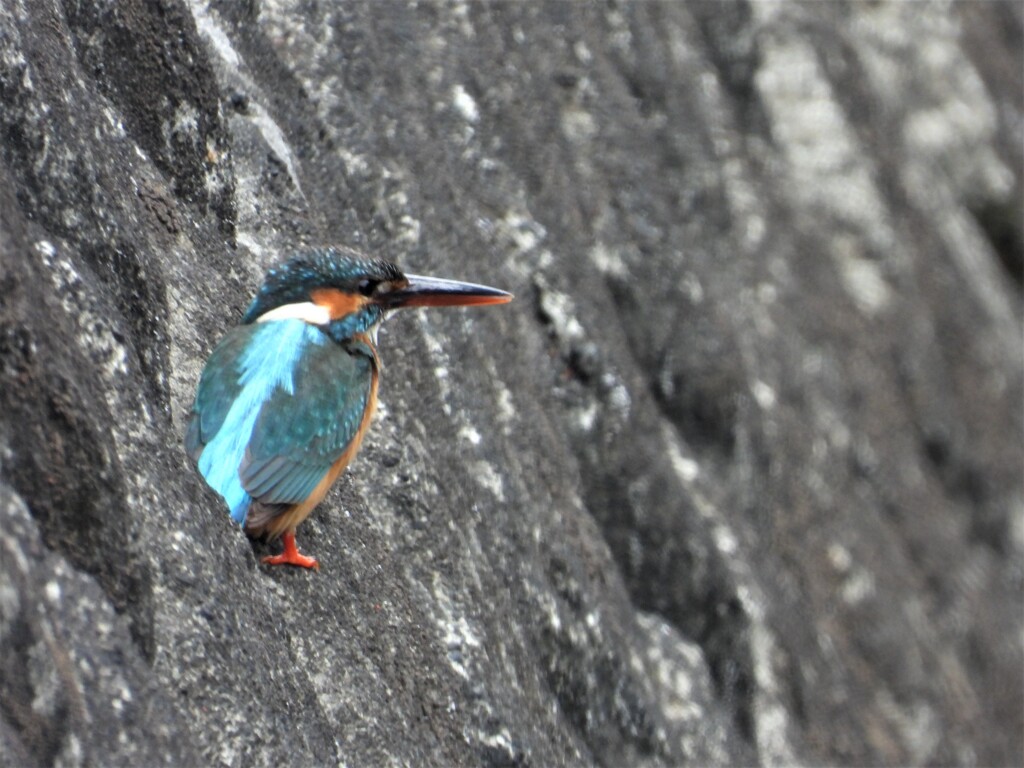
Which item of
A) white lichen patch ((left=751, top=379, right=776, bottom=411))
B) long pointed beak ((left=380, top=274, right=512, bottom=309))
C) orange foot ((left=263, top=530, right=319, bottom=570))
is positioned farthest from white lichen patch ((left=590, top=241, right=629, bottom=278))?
orange foot ((left=263, top=530, right=319, bottom=570))

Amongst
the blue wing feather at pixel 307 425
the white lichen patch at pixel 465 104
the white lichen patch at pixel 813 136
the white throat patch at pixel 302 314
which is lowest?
the white lichen patch at pixel 813 136

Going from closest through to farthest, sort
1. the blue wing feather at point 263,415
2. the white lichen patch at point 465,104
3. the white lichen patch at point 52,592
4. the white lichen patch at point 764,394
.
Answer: the white lichen patch at point 52,592 < the blue wing feather at point 263,415 < the white lichen patch at point 465,104 < the white lichen patch at point 764,394

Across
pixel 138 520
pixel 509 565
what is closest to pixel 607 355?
pixel 509 565

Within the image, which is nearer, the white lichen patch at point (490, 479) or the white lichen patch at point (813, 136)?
the white lichen patch at point (490, 479)

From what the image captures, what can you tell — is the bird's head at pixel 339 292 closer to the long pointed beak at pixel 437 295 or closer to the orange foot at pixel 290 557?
the long pointed beak at pixel 437 295

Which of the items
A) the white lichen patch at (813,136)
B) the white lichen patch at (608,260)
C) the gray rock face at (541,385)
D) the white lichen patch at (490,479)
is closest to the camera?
the gray rock face at (541,385)

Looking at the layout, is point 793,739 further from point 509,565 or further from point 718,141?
point 718,141

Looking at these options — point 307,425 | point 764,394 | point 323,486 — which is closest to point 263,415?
point 307,425

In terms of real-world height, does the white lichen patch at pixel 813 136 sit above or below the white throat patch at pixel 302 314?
below

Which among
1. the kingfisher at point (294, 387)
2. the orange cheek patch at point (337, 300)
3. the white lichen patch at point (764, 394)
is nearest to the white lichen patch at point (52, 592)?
the kingfisher at point (294, 387)
